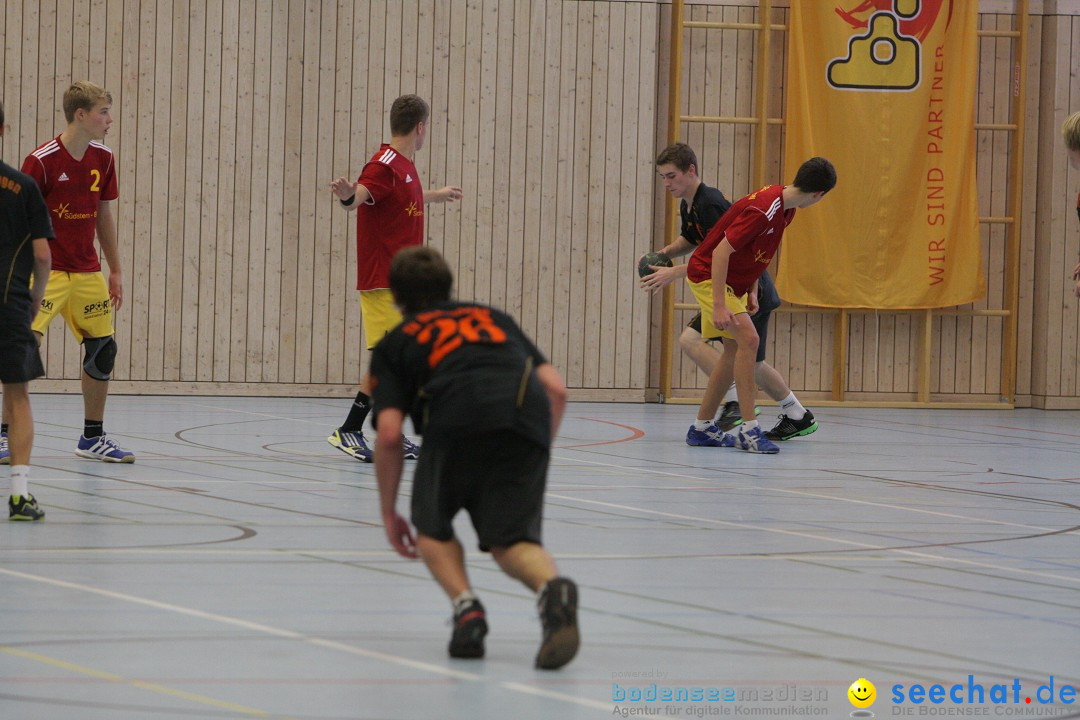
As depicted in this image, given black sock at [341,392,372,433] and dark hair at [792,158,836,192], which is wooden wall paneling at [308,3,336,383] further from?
dark hair at [792,158,836,192]

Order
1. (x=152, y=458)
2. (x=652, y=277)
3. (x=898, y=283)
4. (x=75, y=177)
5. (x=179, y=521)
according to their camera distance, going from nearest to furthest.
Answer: (x=179, y=521) → (x=75, y=177) → (x=152, y=458) → (x=652, y=277) → (x=898, y=283)

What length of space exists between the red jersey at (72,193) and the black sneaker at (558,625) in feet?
14.8

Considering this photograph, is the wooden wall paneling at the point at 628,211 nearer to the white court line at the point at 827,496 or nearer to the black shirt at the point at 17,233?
the white court line at the point at 827,496

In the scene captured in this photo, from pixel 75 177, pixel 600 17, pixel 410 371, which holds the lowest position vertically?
pixel 410 371

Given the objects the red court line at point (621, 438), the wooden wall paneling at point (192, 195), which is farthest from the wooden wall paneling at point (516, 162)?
the wooden wall paneling at point (192, 195)

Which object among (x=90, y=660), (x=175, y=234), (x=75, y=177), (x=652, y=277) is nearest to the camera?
(x=90, y=660)

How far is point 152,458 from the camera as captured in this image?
7.80 m

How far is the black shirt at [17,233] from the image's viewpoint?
5398 millimetres

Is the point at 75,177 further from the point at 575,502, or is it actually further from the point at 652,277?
the point at 652,277

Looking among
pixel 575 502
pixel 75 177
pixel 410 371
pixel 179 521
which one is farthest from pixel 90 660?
pixel 75 177

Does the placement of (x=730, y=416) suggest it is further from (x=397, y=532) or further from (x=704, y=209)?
(x=397, y=532)

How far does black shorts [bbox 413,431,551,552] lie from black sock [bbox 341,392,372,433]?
3975 millimetres

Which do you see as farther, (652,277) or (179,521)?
(652,277)

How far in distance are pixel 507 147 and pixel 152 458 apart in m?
5.83
